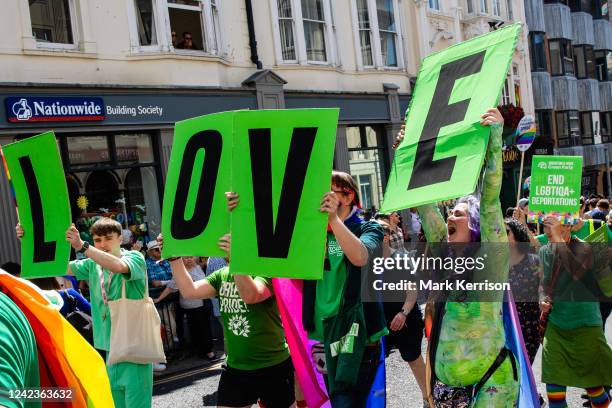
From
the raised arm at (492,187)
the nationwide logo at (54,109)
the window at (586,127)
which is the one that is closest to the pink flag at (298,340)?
the raised arm at (492,187)

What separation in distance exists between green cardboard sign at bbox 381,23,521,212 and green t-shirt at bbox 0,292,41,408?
205 centimetres

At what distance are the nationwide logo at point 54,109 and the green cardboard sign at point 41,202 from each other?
6.33m

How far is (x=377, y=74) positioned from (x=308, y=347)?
48.3 feet

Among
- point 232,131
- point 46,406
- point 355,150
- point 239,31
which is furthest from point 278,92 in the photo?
point 46,406

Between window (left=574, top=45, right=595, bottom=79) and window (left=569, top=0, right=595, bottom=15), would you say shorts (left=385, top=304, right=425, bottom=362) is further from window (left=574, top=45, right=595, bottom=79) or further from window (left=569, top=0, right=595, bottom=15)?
window (left=569, top=0, right=595, bottom=15)

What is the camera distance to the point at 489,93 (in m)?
3.36

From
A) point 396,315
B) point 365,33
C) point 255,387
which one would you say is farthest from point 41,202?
point 365,33

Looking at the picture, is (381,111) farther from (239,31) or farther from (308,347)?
(308,347)

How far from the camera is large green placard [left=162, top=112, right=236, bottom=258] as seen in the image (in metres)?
3.62

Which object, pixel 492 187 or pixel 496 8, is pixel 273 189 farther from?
pixel 496 8

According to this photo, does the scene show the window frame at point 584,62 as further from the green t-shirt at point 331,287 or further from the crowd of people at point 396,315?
the green t-shirt at point 331,287

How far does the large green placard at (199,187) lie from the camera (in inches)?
142

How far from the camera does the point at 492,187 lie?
3.39m

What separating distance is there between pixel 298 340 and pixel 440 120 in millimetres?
1648
